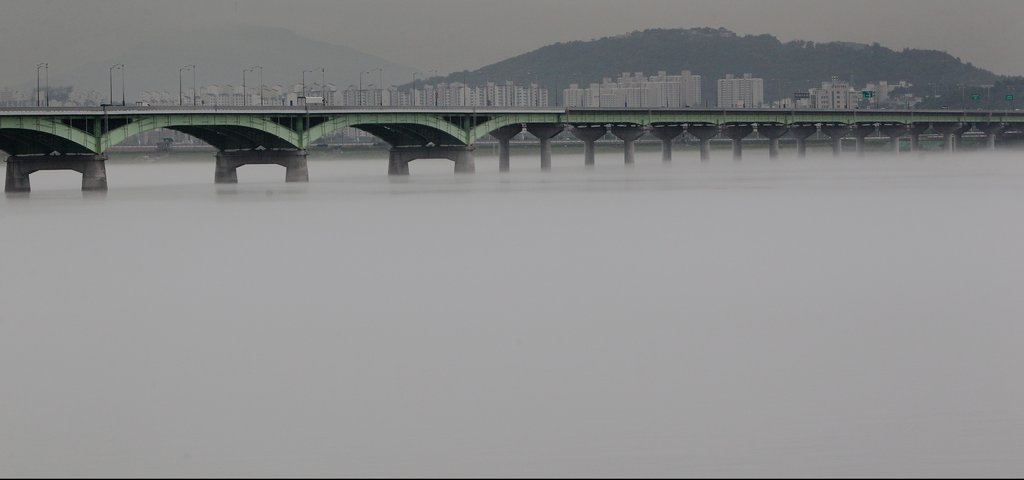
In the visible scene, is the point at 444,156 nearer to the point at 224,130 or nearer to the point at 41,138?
the point at 224,130

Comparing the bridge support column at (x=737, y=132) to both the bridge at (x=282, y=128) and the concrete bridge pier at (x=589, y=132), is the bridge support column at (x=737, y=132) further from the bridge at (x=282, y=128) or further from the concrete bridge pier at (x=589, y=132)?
the concrete bridge pier at (x=589, y=132)

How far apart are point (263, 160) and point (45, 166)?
21.0 m

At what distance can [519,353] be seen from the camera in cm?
2545

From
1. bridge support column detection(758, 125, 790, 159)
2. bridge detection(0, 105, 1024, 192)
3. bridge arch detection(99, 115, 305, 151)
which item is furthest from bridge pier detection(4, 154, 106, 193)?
bridge support column detection(758, 125, 790, 159)

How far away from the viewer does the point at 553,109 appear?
151m

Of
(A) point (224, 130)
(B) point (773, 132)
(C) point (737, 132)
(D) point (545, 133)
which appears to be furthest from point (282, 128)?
(B) point (773, 132)

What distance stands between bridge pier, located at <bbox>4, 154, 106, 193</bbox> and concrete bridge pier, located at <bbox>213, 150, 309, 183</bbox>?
1778cm

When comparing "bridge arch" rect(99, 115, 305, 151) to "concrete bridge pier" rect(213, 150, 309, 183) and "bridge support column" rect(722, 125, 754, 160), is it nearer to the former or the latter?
"concrete bridge pier" rect(213, 150, 309, 183)

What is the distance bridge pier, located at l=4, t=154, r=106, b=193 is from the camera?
99.1 meters

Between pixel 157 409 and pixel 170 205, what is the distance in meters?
64.8

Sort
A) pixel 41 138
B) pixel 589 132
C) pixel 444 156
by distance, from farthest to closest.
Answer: pixel 589 132 < pixel 444 156 < pixel 41 138

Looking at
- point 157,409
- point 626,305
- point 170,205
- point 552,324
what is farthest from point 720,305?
point 170,205

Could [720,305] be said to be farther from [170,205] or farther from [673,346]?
[170,205]

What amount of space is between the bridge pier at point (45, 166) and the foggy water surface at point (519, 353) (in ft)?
142
